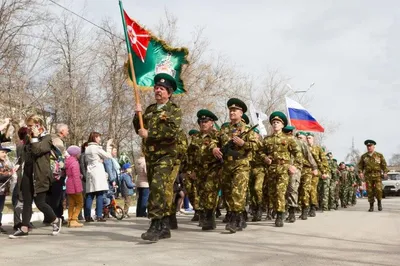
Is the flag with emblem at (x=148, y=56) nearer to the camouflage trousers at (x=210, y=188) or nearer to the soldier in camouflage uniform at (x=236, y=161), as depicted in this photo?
the soldier in camouflage uniform at (x=236, y=161)

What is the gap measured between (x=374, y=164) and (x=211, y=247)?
1040 cm

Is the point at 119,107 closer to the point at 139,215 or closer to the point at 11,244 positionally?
the point at 139,215

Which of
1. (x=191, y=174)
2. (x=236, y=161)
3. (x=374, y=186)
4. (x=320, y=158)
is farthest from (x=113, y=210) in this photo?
(x=374, y=186)

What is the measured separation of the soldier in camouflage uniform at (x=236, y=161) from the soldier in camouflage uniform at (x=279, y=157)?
1.31 m

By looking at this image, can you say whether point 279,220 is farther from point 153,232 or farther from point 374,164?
point 374,164

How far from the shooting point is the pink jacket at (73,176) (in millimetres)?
9547

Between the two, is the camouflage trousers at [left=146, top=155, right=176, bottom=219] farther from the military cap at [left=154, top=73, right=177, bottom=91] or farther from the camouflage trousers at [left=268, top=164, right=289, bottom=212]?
the camouflage trousers at [left=268, top=164, right=289, bottom=212]

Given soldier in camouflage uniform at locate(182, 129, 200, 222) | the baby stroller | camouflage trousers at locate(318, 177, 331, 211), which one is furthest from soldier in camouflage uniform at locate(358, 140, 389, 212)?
the baby stroller

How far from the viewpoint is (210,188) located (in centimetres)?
880

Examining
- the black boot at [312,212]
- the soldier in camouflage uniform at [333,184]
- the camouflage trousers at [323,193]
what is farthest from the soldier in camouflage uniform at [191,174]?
the soldier in camouflage uniform at [333,184]

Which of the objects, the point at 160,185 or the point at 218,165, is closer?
the point at 160,185

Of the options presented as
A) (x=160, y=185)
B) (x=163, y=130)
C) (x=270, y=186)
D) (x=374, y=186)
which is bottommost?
(x=160, y=185)

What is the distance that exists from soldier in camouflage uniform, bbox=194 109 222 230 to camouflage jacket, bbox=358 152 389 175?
25.5 feet

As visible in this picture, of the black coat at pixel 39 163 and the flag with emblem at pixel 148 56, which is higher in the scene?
the flag with emblem at pixel 148 56
